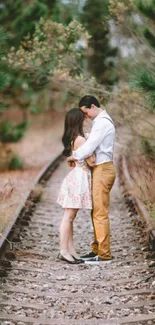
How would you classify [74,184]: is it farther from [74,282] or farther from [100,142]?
[74,282]

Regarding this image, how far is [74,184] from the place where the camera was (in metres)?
7.02

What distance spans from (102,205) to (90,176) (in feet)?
1.25

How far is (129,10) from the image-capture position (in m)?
13.2

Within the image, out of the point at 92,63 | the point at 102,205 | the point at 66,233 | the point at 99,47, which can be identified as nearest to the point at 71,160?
the point at 102,205

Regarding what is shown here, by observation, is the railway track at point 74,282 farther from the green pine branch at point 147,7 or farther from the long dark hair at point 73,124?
the green pine branch at point 147,7

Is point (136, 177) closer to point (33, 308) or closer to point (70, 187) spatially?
point (70, 187)

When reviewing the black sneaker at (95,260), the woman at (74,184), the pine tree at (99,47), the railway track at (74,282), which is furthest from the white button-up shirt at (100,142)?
the pine tree at (99,47)

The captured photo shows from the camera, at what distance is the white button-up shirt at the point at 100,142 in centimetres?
680

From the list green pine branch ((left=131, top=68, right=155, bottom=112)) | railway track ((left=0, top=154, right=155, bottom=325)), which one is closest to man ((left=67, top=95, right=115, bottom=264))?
railway track ((left=0, top=154, right=155, bottom=325))

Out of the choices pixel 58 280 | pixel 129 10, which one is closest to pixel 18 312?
pixel 58 280

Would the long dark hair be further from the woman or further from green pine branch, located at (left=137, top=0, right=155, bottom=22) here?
green pine branch, located at (left=137, top=0, right=155, bottom=22)

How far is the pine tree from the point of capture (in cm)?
1640

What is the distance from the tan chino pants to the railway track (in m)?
0.20

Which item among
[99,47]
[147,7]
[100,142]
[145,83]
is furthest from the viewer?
[99,47]
